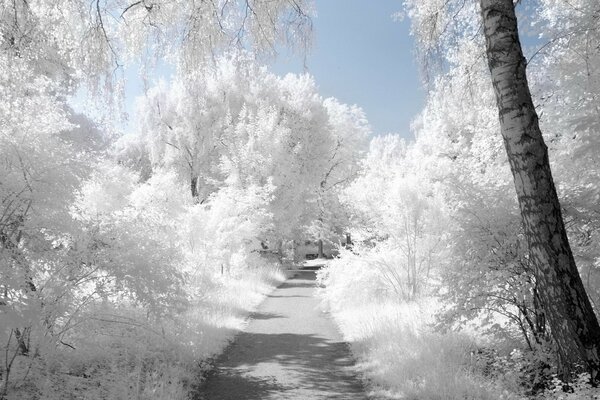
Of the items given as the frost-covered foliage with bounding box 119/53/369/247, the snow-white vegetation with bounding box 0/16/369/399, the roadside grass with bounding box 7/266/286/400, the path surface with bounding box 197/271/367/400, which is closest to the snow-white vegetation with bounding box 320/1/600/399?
the path surface with bounding box 197/271/367/400

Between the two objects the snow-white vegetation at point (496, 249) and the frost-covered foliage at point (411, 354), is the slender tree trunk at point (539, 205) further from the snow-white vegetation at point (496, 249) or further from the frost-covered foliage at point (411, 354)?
the frost-covered foliage at point (411, 354)

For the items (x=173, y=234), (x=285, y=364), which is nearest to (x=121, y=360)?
(x=285, y=364)

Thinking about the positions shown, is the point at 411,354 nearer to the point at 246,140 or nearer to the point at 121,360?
the point at 121,360

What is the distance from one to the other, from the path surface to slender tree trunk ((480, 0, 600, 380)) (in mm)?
3104

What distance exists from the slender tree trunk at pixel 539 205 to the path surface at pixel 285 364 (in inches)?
122

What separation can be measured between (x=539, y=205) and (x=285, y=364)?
5.48 metres

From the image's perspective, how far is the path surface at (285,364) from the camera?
6.62 m

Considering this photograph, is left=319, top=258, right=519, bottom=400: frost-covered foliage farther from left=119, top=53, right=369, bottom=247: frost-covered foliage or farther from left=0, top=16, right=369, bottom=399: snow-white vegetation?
left=119, top=53, right=369, bottom=247: frost-covered foliage

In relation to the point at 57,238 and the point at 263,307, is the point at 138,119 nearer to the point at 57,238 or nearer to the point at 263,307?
the point at 263,307

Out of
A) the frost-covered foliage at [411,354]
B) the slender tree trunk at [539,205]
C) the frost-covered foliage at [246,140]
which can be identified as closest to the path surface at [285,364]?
the frost-covered foliage at [411,354]

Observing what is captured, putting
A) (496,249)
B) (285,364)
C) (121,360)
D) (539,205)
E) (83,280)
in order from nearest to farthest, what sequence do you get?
(539,205)
(496,249)
(83,280)
(121,360)
(285,364)

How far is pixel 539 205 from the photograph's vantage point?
169 inches

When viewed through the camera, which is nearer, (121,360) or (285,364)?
(121,360)

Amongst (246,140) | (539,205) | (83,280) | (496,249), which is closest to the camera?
(539,205)
